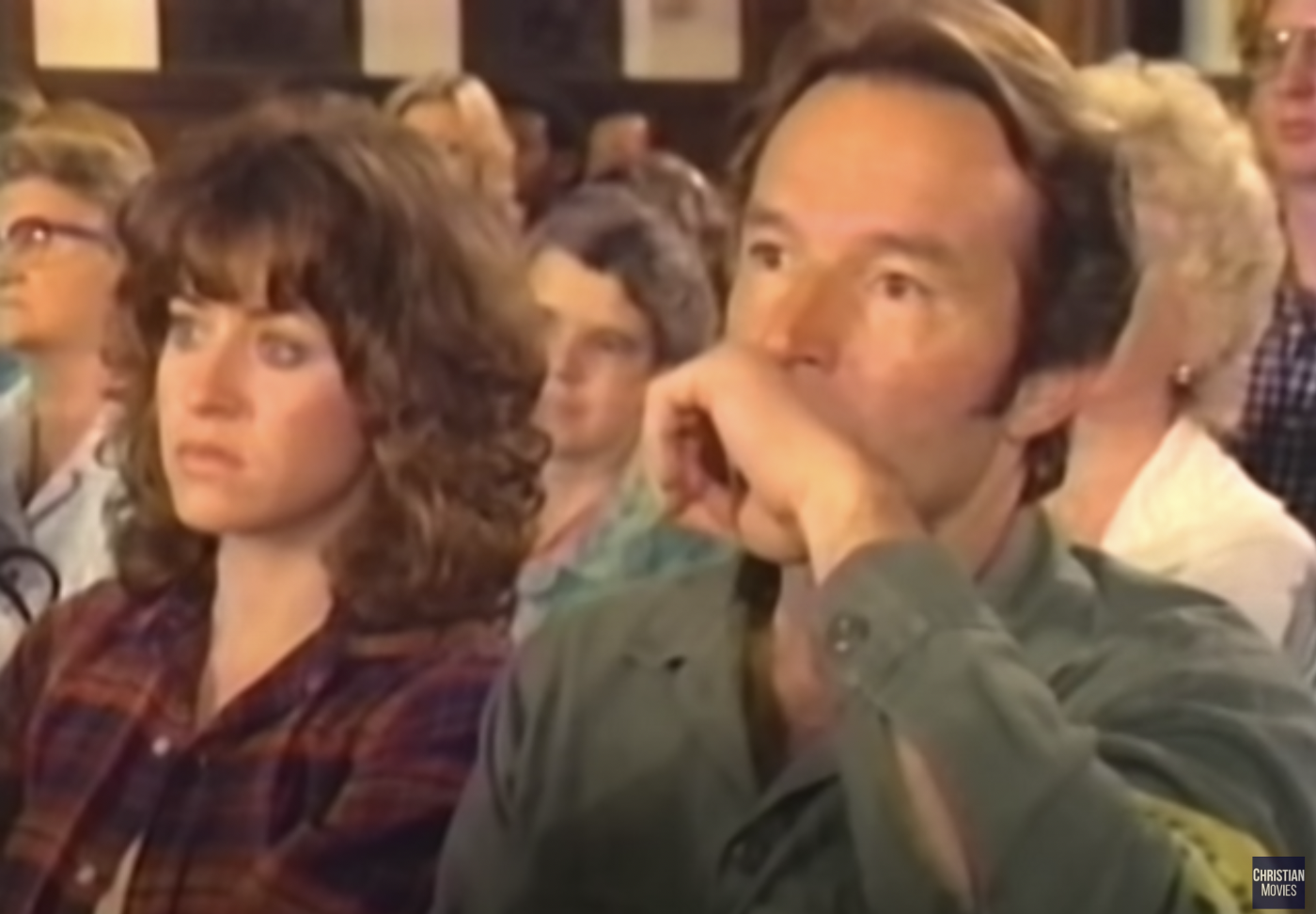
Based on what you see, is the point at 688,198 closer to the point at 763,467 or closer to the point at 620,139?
the point at 620,139

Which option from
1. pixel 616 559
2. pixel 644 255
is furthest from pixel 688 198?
pixel 616 559

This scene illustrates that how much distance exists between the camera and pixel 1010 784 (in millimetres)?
734

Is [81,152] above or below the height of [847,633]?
above

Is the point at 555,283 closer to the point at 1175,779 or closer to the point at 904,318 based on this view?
the point at 904,318

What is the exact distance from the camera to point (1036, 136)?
0.80 m

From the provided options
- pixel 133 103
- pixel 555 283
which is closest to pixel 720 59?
pixel 555 283

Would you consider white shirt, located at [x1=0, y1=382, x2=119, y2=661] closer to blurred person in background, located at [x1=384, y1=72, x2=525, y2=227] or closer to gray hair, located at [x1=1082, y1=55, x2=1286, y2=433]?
blurred person in background, located at [x1=384, y1=72, x2=525, y2=227]

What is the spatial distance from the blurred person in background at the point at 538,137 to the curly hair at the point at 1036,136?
10 centimetres

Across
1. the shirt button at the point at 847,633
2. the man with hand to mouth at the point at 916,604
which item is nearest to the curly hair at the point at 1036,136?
the man with hand to mouth at the point at 916,604

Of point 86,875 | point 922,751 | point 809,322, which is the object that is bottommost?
point 86,875

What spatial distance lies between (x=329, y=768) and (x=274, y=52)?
255mm

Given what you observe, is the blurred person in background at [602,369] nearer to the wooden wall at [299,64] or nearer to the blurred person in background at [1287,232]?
the wooden wall at [299,64]

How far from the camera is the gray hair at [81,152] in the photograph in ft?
2.93

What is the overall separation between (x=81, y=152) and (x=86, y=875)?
26 cm
